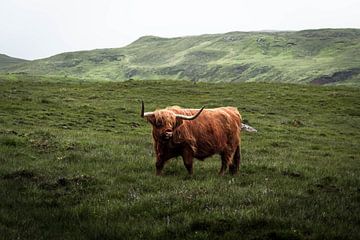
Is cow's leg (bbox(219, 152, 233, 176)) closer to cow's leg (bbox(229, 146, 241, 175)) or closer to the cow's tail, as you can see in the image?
cow's leg (bbox(229, 146, 241, 175))

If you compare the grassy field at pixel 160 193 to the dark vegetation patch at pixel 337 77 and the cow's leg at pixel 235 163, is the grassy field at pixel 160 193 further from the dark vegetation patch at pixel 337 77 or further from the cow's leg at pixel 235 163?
the dark vegetation patch at pixel 337 77

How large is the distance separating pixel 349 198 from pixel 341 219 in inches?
80.4

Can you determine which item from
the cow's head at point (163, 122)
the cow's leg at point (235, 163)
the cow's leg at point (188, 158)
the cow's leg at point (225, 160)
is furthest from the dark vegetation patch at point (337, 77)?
the cow's head at point (163, 122)

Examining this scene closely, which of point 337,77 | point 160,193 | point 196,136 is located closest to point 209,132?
point 196,136

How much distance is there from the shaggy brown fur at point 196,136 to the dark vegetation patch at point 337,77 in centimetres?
14795

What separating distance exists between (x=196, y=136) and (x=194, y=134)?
0.09m

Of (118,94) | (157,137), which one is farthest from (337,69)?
(157,137)

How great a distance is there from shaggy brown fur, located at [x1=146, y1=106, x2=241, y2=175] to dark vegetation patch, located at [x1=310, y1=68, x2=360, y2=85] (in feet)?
485

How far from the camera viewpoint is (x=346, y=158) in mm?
20594

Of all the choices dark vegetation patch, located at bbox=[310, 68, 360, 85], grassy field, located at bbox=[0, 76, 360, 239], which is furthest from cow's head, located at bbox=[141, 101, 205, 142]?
dark vegetation patch, located at bbox=[310, 68, 360, 85]

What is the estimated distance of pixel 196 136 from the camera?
13.1 m

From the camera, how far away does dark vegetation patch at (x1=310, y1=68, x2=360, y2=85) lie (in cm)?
15493

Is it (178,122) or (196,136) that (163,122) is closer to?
(178,122)

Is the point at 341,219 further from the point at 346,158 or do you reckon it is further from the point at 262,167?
the point at 346,158
